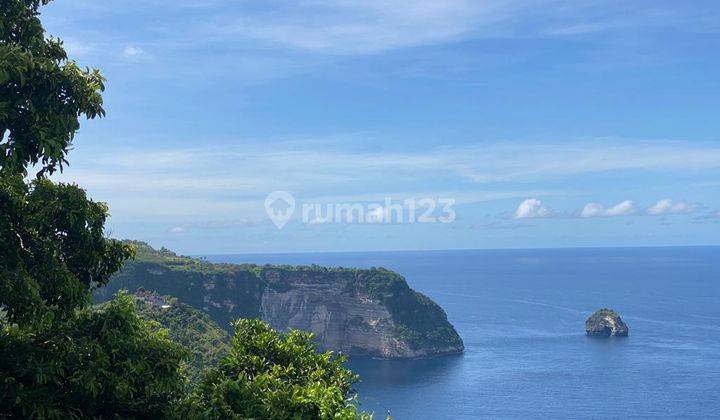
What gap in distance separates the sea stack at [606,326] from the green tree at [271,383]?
137 meters

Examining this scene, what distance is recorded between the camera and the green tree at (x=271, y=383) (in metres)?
13.2

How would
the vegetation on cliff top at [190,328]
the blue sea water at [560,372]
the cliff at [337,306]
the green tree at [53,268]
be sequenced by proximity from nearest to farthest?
1. the green tree at [53,268]
2. the vegetation on cliff top at [190,328]
3. the blue sea water at [560,372]
4. the cliff at [337,306]

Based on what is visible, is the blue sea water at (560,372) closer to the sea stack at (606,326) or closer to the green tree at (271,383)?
the sea stack at (606,326)

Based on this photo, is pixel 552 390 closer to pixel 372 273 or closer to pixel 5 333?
pixel 372 273

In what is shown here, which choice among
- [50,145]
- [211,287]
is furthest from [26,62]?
[211,287]

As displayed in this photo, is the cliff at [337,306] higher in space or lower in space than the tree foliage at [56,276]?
lower

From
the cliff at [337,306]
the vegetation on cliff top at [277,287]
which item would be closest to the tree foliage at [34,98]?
the vegetation on cliff top at [277,287]

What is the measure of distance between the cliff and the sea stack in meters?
33.1

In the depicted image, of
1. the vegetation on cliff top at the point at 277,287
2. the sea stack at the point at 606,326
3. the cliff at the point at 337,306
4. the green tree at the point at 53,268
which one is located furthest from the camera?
the sea stack at the point at 606,326

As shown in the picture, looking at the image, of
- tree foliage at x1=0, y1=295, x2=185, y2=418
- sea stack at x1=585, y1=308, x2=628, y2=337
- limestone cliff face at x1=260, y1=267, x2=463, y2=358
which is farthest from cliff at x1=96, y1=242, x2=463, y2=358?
tree foliage at x1=0, y1=295, x2=185, y2=418

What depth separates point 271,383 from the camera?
1449cm

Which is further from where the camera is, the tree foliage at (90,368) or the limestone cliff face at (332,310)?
the limestone cliff face at (332,310)

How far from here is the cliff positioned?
135000 mm

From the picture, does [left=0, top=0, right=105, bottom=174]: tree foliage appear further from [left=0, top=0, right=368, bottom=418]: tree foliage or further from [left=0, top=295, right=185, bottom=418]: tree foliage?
[left=0, top=295, right=185, bottom=418]: tree foliage
